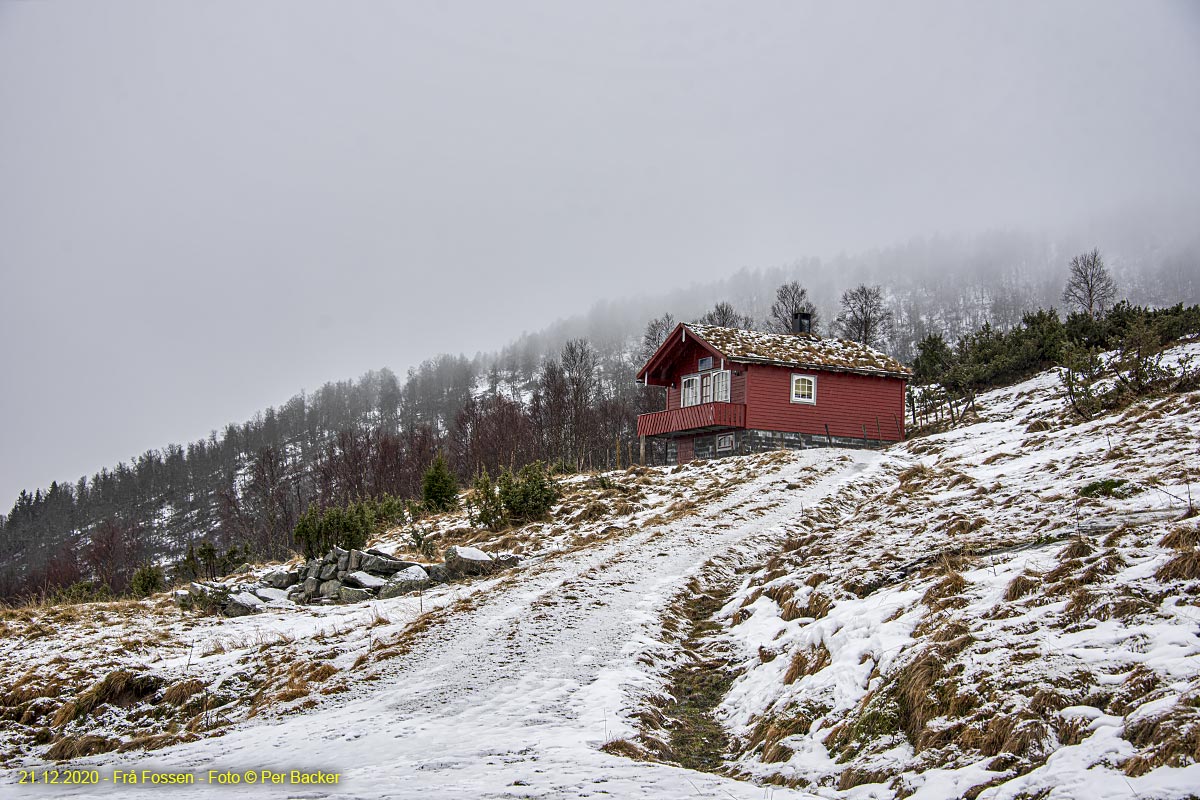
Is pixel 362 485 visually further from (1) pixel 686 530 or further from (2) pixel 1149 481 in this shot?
(2) pixel 1149 481

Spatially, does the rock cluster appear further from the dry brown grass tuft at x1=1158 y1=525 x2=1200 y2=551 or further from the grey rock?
the dry brown grass tuft at x1=1158 y1=525 x2=1200 y2=551

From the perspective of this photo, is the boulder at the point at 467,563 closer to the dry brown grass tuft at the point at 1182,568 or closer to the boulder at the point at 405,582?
the boulder at the point at 405,582

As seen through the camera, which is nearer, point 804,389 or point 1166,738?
point 1166,738

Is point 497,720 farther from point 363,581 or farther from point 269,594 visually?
point 269,594

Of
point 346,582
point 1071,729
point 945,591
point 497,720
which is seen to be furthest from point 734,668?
point 346,582

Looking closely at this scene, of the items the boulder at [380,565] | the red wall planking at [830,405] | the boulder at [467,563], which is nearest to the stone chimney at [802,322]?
the red wall planking at [830,405]

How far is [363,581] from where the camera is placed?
14.0m

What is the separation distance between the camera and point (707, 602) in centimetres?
1111

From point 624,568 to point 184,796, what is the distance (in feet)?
28.8

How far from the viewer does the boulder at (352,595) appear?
13.5 metres

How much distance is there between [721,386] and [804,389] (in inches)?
142

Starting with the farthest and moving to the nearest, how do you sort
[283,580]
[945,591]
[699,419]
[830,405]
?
[830,405] < [699,419] < [283,580] < [945,591]

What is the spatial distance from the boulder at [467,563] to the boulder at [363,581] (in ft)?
4.60

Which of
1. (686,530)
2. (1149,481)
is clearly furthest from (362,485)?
(1149,481)
